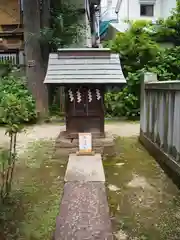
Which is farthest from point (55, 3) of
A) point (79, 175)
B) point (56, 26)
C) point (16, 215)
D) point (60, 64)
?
point (16, 215)

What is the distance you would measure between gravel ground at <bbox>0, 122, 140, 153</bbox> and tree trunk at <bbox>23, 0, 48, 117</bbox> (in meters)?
0.94

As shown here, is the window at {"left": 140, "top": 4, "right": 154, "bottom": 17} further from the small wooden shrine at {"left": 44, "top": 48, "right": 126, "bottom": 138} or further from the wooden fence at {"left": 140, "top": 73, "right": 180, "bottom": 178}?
the small wooden shrine at {"left": 44, "top": 48, "right": 126, "bottom": 138}

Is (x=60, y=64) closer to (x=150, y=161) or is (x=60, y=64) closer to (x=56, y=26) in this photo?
(x=150, y=161)

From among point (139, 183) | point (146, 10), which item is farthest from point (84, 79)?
point (146, 10)

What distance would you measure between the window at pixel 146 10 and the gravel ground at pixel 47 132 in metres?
13.1

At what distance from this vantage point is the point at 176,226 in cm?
228

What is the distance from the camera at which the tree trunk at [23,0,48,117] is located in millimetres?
7977

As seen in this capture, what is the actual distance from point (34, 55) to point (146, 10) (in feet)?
42.6

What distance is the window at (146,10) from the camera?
1838 centimetres

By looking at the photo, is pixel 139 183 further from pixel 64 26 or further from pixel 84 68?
pixel 64 26

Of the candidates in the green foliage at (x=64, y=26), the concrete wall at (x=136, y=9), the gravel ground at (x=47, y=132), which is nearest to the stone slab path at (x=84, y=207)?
the gravel ground at (x=47, y=132)

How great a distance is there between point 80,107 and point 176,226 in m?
2.90

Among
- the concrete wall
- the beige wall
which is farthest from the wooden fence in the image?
the concrete wall

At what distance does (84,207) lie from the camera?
2.37 metres
